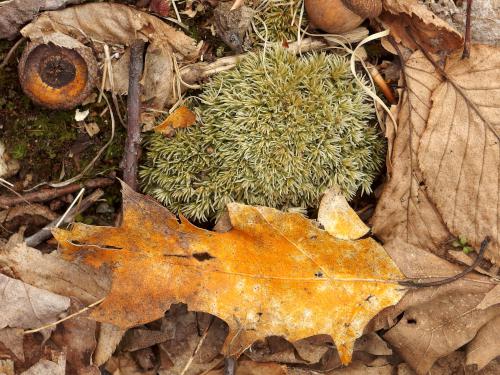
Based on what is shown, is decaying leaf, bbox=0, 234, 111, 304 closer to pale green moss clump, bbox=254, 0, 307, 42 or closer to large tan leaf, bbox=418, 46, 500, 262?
pale green moss clump, bbox=254, 0, 307, 42

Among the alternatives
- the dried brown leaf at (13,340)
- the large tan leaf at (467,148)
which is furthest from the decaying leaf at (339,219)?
the dried brown leaf at (13,340)

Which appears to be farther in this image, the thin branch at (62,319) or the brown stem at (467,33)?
the brown stem at (467,33)

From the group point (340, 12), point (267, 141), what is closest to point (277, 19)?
point (340, 12)

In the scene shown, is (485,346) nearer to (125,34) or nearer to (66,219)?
(66,219)

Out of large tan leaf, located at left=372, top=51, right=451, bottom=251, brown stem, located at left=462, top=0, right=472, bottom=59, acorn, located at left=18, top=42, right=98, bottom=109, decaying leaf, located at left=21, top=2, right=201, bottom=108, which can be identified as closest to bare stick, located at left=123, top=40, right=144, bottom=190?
decaying leaf, located at left=21, top=2, right=201, bottom=108

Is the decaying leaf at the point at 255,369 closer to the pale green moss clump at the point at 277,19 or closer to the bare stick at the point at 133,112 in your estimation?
the bare stick at the point at 133,112
